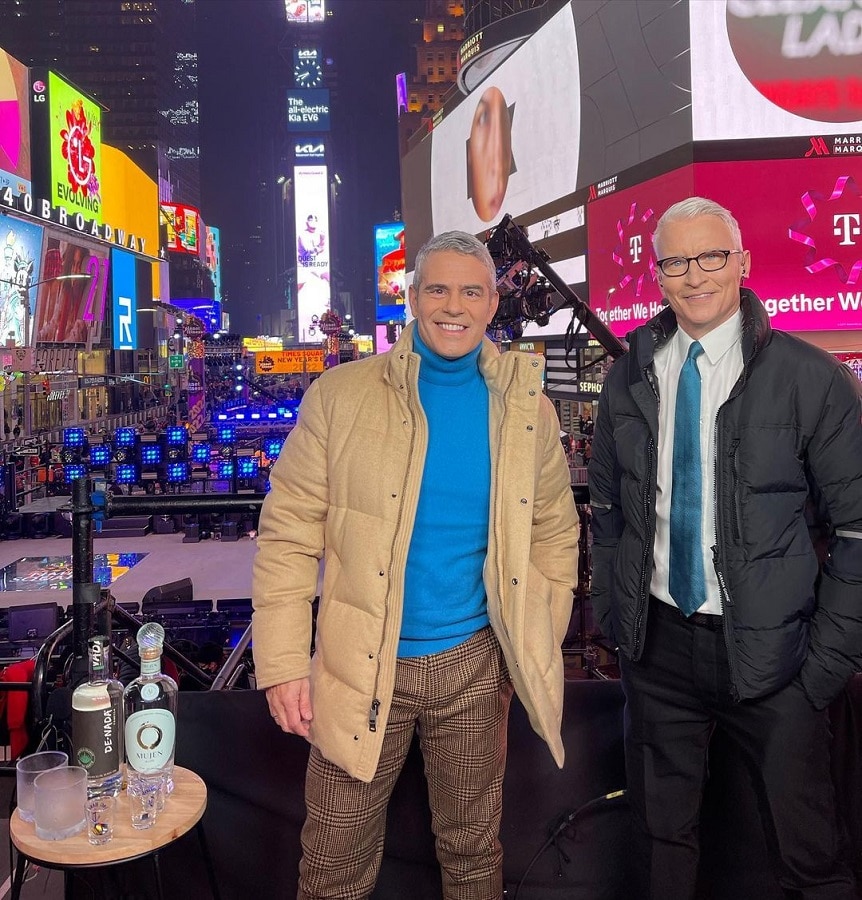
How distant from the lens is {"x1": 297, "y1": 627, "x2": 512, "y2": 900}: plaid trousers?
2145mm

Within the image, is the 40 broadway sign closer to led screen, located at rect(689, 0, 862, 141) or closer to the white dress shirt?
led screen, located at rect(689, 0, 862, 141)

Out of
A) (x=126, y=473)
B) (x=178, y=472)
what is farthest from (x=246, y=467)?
(x=126, y=473)

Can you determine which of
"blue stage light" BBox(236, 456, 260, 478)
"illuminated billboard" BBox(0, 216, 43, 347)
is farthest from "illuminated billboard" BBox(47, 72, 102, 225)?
"blue stage light" BBox(236, 456, 260, 478)

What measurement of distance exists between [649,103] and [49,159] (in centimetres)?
2421

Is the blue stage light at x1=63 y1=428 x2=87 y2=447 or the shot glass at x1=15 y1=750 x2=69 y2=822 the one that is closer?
the shot glass at x1=15 y1=750 x2=69 y2=822

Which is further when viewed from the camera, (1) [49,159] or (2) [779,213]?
(1) [49,159]

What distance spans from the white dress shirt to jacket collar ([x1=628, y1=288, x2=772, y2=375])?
0.20 feet

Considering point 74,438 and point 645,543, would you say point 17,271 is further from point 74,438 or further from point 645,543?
point 645,543

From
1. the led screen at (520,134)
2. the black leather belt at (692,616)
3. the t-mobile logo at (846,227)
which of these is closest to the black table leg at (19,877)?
the black leather belt at (692,616)

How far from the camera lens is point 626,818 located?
9.52 feet

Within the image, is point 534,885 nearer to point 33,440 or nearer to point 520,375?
point 520,375

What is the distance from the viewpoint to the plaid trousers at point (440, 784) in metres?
2.14

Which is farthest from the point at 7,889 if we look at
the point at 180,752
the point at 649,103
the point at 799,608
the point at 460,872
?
the point at 649,103

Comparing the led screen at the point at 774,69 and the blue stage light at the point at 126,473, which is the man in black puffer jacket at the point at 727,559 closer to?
the led screen at the point at 774,69
